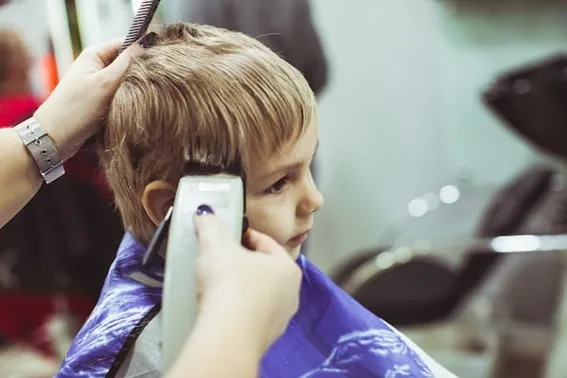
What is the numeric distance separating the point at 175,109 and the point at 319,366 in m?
0.23

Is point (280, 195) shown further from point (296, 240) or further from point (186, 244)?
point (186, 244)

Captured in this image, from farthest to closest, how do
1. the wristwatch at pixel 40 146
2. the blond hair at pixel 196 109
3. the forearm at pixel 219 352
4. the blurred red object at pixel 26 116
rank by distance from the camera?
the blurred red object at pixel 26 116 < the wristwatch at pixel 40 146 < the blond hair at pixel 196 109 < the forearm at pixel 219 352

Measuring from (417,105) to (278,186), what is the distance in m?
1.74

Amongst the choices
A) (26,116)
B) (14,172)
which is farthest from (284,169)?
(26,116)

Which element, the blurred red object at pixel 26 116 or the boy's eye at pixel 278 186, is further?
the blurred red object at pixel 26 116

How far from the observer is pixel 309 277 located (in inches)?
30.5

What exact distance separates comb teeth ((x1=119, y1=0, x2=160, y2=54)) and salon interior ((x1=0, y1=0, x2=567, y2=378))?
0.30m

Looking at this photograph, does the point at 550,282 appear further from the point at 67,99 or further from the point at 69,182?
the point at 67,99

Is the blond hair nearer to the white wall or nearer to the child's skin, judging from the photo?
the child's skin

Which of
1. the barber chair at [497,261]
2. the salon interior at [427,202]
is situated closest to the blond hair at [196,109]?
the salon interior at [427,202]

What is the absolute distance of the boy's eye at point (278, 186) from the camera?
67 centimetres

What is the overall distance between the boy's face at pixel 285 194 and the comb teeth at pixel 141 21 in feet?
0.49

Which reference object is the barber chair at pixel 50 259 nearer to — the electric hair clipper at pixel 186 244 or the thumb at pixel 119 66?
the thumb at pixel 119 66

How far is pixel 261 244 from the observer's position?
547 mm
